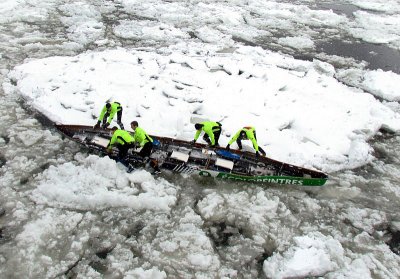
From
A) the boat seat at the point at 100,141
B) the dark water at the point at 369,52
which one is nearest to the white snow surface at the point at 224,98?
the boat seat at the point at 100,141

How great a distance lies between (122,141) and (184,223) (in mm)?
2471

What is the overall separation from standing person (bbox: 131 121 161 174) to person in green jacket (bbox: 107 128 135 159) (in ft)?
0.73

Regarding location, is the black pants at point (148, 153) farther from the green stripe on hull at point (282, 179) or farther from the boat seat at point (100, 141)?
the green stripe on hull at point (282, 179)

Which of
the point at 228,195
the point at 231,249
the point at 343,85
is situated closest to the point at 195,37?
the point at 343,85

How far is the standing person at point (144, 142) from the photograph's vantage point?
28.7 ft

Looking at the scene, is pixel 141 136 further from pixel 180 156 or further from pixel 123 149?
pixel 180 156

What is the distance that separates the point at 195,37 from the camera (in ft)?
61.8

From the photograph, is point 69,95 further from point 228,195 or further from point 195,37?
point 195,37

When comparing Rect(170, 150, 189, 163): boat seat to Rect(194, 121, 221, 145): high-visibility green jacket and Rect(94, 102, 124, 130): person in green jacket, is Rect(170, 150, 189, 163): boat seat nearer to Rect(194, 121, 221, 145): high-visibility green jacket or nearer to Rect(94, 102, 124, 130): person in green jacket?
Rect(194, 121, 221, 145): high-visibility green jacket

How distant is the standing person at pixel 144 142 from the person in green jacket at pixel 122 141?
0.73ft

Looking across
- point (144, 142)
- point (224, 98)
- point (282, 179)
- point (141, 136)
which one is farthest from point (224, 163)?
point (224, 98)

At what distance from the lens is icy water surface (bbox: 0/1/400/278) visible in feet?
22.2

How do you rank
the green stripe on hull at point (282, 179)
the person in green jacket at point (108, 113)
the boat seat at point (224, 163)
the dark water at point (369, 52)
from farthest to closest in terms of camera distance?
the dark water at point (369, 52) → the person in green jacket at point (108, 113) → the boat seat at point (224, 163) → the green stripe on hull at point (282, 179)

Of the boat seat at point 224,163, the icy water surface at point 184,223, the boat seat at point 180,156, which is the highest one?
the boat seat at point 224,163
